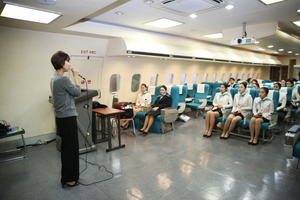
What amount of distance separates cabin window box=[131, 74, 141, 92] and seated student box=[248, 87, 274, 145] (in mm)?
4313

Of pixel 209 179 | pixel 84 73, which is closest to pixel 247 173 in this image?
pixel 209 179

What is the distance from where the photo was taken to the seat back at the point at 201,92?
8961 mm

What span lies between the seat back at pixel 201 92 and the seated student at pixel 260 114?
327 centimetres

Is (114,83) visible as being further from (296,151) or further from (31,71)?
(296,151)

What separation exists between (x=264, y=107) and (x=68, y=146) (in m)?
4.84

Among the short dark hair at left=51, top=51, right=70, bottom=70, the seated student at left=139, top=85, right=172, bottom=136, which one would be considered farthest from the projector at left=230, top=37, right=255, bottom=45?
the short dark hair at left=51, top=51, right=70, bottom=70

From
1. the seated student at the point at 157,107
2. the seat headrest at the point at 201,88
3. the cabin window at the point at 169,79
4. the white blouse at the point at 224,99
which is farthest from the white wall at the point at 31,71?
the seat headrest at the point at 201,88

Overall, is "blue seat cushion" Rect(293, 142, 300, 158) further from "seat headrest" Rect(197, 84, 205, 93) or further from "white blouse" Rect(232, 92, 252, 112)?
"seat headrest" Rect(197, 84, 205, 93)

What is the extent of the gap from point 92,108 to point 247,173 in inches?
148

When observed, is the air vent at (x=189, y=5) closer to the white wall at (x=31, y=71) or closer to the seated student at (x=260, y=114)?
the seated student at (x=260, y=114)

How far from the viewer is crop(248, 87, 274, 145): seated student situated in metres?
5.47

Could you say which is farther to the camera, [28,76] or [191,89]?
[191,89]

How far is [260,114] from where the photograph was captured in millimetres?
5617

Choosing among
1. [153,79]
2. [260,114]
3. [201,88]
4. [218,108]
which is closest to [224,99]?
[218,108]
